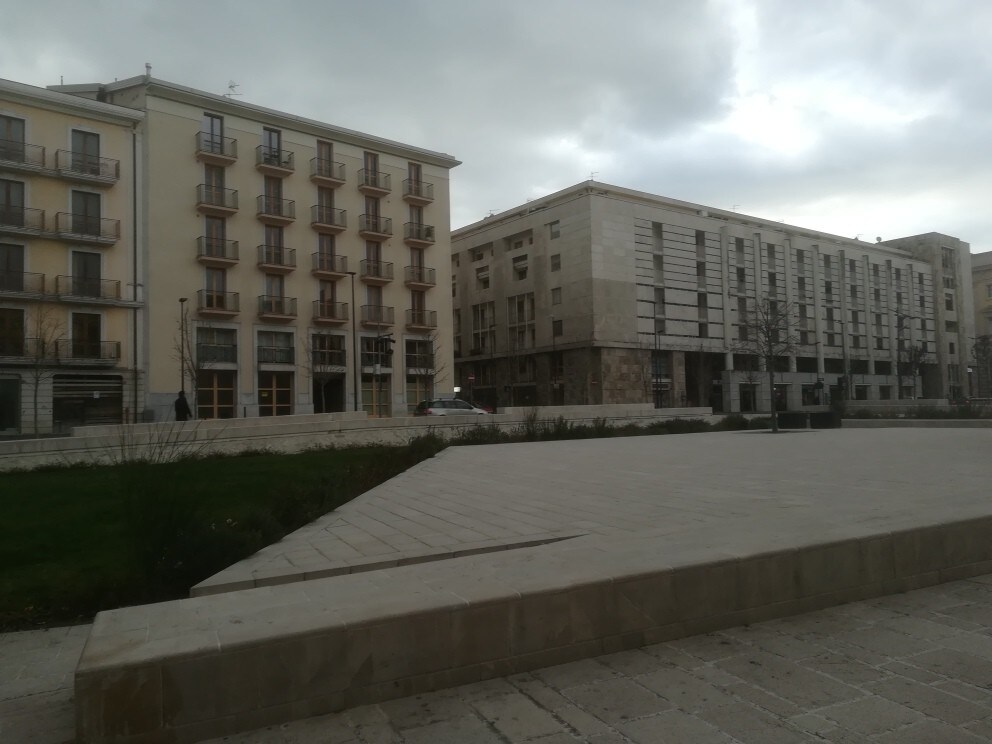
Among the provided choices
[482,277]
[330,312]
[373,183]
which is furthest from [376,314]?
[482,277]

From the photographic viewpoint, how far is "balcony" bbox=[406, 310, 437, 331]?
1911 inches

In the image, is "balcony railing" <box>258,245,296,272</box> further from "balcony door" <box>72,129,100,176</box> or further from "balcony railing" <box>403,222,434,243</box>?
"balcony door" <box>72,129,100,176</box>

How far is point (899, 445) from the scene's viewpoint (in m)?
17.3

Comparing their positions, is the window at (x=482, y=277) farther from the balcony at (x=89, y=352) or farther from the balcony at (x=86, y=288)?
the balcony at (x=89, y=352)

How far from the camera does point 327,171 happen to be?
45.7m

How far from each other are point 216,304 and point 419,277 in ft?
46.1

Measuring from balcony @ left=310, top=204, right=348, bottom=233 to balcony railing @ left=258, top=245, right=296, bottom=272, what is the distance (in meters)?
2.44

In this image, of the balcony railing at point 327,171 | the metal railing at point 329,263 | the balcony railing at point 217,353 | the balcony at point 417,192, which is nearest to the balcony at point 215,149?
the balcony railing at point 327,171

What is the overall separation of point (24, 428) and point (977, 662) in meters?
40.2

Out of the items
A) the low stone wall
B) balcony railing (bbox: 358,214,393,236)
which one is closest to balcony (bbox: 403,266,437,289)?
balcony railing (bbox: 358,214,393,236)

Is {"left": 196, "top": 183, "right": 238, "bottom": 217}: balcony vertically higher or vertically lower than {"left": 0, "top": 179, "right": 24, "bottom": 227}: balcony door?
higher

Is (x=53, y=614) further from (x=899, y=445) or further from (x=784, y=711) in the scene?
(x=899, y=445)

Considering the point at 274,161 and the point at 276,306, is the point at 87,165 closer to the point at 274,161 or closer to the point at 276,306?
the point at 274,161

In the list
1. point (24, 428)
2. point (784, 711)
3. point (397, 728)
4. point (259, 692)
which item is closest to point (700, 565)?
point (784, 711)
